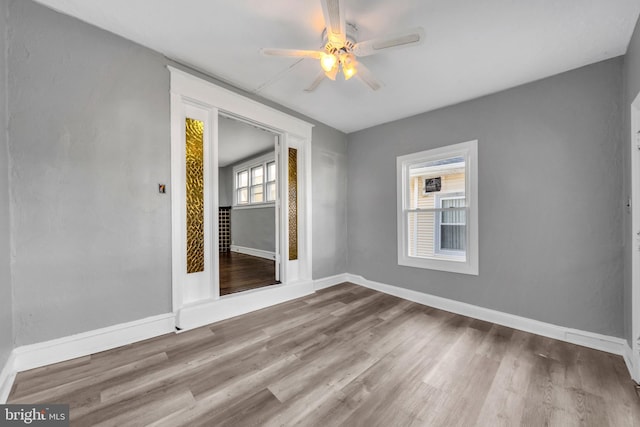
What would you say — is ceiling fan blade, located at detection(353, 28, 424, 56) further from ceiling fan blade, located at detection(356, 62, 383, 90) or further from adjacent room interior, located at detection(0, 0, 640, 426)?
ceiling fan blade, located at detection(356, 62, 383, 90)

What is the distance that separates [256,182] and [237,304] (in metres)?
4.39

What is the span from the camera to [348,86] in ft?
9.00

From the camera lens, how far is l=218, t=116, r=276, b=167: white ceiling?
14.8 ft

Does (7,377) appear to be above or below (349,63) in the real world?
below

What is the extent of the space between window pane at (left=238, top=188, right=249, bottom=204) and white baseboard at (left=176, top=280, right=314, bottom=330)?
4.23 metres

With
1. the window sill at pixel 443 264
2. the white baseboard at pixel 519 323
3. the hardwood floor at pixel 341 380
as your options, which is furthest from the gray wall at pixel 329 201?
the hardwood floor at pixel 341 380

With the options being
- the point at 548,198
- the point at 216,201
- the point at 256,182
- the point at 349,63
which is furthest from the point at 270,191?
the point at 548,198

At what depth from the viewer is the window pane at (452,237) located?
3.08 m

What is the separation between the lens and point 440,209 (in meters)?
3.18

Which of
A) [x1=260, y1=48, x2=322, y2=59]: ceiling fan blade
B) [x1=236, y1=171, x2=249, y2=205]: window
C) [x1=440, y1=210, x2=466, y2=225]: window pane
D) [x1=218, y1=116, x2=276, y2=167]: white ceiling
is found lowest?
[x1=440, y1=210, x2=466, y2=225]: window pane

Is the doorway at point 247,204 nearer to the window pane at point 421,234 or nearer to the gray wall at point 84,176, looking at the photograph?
the gray wall at point 84,176

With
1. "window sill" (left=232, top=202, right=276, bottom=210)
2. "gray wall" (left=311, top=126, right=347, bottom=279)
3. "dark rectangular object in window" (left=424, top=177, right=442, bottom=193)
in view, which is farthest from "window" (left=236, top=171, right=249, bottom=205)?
"dark rectangular object in window" (left=424, top=177, right=442, bottom=193)

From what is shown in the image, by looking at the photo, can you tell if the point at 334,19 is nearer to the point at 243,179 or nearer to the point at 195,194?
the point at 195,194

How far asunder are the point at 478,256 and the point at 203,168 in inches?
133
